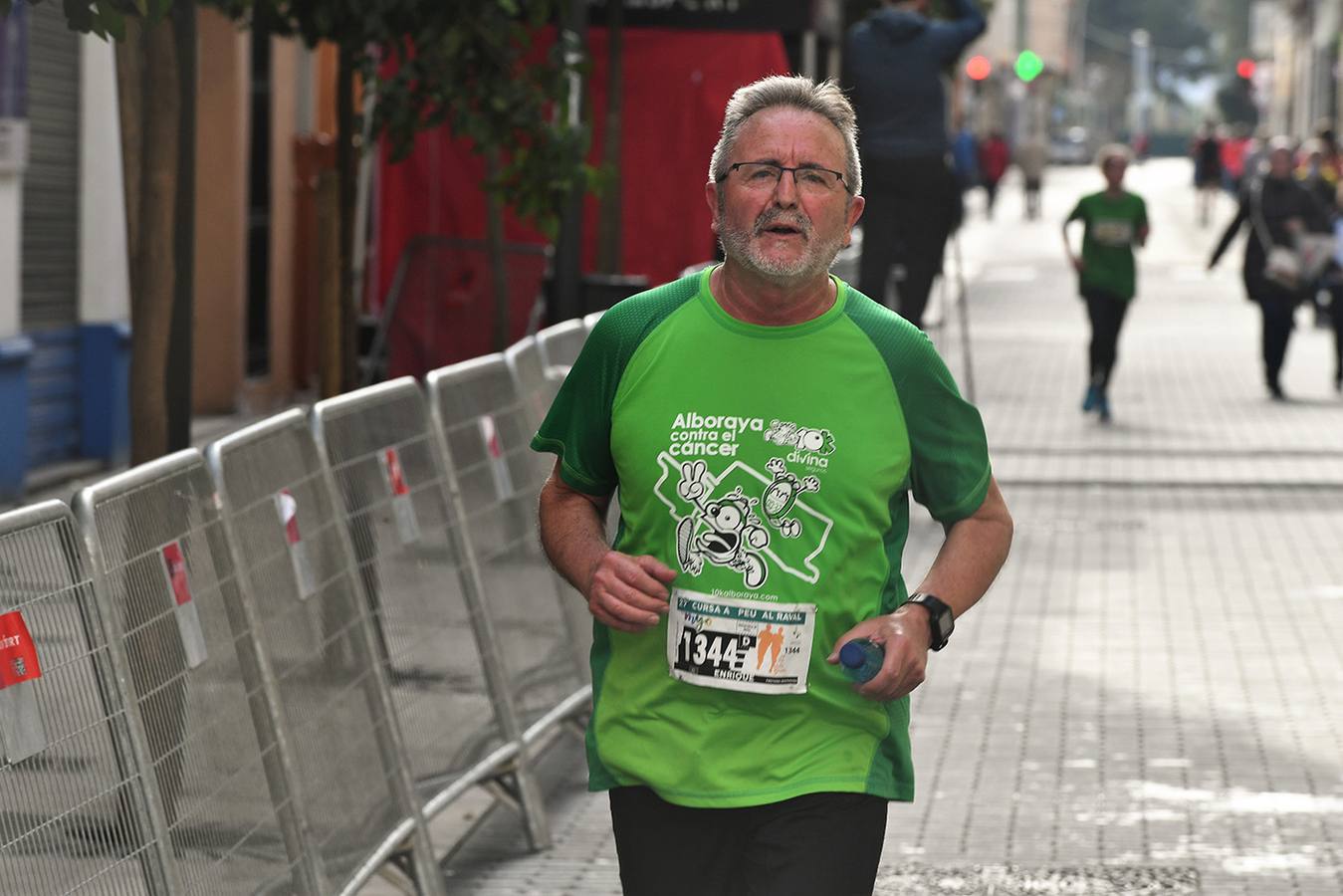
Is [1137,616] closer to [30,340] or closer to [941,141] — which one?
[941,141]

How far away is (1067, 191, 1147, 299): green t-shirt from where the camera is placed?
18875 mm

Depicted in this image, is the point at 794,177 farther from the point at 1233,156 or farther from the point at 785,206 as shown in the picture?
the point at 1233,156

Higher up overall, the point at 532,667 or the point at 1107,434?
the point at 532,667

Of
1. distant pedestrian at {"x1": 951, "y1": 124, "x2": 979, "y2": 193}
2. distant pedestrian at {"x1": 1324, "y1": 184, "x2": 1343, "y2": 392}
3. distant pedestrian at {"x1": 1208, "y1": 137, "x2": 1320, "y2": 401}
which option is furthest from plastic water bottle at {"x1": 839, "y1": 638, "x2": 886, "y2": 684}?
distant pedestrian at {"x1": 951, "y1": 124, "x2": 979, "y2": 193}

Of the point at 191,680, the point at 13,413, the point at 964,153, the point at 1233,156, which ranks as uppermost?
the point at 191,680

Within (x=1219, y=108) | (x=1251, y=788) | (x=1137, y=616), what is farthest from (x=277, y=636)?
(x=1219, y=108)

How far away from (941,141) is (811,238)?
8.52m

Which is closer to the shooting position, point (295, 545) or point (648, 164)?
point (295, 545)

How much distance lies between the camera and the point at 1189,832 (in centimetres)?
712

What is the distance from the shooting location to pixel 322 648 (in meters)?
5.73

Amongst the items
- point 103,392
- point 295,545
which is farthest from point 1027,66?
point 295,545

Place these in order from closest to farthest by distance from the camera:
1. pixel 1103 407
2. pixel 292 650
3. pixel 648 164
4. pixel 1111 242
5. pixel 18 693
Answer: pixel 18 693 < pixel 292 650 < pixel 648 164 < pixel 1103 407 < pixel 1111 242

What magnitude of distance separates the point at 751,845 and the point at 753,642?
12.5 inches

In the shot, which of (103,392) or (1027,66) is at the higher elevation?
(103,392)
